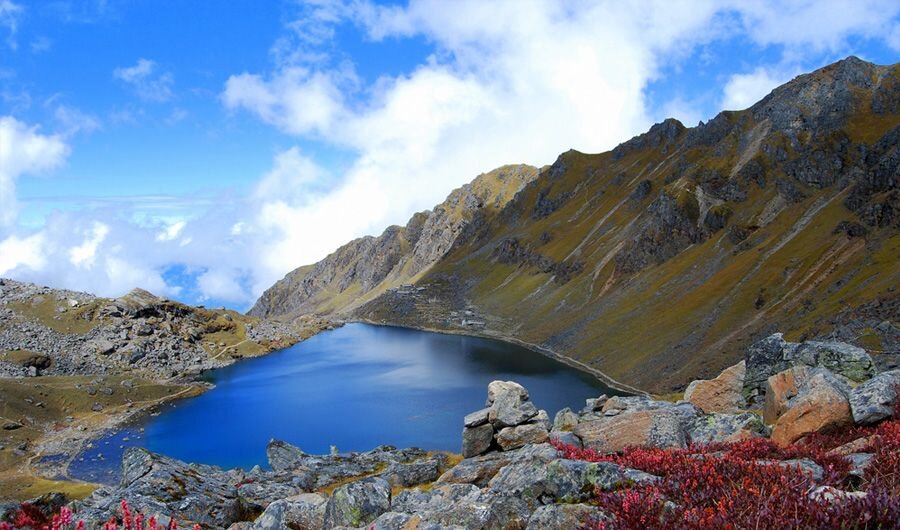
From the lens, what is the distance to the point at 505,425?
35.2 meters

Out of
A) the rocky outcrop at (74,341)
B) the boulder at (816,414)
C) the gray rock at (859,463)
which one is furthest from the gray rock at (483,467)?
the rocky outcrop at (74,341)

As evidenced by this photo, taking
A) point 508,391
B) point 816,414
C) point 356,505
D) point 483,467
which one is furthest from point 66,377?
point 816,414

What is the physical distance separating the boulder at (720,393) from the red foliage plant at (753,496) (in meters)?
24.6

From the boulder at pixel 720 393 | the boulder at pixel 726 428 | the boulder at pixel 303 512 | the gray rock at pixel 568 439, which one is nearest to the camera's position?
the boulder at pixel 303 512

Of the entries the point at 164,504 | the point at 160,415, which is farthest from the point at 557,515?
the point at 160,415

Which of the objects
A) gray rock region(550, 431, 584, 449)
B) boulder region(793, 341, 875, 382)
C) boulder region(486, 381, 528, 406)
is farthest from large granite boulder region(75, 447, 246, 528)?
boulder region(793, 341, 875, 382)

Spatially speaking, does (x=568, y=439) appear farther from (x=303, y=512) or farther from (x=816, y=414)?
(x=303, y=512)

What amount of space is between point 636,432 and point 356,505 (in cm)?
1302

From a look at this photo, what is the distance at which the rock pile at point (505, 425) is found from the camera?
34000mm

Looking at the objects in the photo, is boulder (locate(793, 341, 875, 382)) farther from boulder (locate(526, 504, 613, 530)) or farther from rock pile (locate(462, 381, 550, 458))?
boulder (locate(526, 504, 613, 530))

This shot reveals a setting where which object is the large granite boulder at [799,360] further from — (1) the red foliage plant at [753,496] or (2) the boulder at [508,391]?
(1) the red foliage plant at [753,496]

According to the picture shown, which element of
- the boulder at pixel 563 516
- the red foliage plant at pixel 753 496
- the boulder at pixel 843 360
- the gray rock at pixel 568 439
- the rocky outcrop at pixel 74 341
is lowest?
the gray rock at pixel 568 439

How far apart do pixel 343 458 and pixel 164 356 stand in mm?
170544

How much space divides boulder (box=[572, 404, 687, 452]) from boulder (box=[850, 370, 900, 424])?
7118 millimetres
